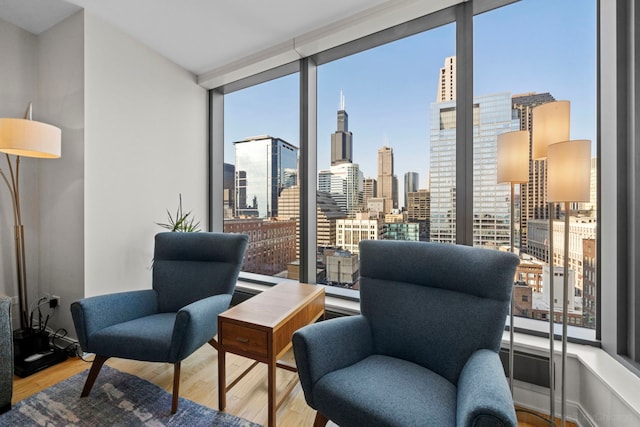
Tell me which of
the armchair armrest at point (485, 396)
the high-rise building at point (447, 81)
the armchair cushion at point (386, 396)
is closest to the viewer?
the armchair armrest at point (485, 396)

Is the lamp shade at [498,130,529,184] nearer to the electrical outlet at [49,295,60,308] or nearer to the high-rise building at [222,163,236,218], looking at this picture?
the high-rise building at [222,163,236,218]

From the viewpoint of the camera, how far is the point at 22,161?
2273 mm

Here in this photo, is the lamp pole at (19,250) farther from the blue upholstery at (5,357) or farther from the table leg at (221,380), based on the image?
the table leg at (221,380)

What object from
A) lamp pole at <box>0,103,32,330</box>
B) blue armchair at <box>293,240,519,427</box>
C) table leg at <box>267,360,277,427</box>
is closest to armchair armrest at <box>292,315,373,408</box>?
blue armchair at <box>293,240,519,427</box>

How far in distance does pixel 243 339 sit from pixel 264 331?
15 cm

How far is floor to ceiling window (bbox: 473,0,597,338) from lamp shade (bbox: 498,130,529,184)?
0.10ft

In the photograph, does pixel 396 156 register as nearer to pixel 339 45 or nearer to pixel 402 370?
pixel 339 45

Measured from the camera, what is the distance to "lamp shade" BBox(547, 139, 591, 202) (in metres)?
1.15

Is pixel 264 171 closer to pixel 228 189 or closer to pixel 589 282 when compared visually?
pixel 228 189

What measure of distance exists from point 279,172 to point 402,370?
2125mm

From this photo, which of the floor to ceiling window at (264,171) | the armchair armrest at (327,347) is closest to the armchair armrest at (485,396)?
the armchair armrest at (327,347)

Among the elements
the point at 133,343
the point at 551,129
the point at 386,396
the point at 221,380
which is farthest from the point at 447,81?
the point at 133,343

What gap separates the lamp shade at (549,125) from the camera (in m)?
1.29

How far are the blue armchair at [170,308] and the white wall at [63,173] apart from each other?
2.02 ft
